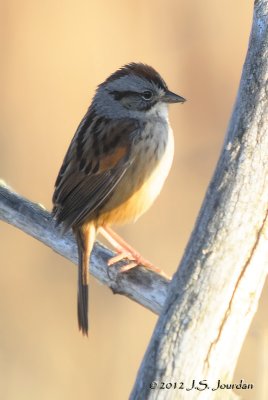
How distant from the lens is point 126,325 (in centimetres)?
571

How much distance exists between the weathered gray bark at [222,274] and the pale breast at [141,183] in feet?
4.68

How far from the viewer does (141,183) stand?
4.36 metres

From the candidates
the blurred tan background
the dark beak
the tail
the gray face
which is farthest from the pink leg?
the blurred tan background

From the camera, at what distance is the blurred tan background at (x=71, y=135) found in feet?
18.3

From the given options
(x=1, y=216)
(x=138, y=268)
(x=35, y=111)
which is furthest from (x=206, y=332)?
Answer: (x=35, y=111)

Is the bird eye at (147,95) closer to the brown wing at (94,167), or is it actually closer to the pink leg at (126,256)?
the brown wing at (94,167)

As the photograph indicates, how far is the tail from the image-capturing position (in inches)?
155

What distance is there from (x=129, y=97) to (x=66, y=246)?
0.98 meters

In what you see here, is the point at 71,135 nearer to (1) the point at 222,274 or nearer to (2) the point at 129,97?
(2) the point at 129,97

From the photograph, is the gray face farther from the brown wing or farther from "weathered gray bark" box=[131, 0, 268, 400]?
"weathered gray bark" box=[131, 0, 268, 400]

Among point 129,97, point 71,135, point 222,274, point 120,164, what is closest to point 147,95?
point 129,97

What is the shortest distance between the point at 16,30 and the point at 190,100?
4.52 feet

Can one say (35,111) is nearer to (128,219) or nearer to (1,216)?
(128,219)

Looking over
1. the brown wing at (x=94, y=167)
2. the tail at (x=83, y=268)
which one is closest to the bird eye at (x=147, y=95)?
the brown wing at (x=94, y=167)
